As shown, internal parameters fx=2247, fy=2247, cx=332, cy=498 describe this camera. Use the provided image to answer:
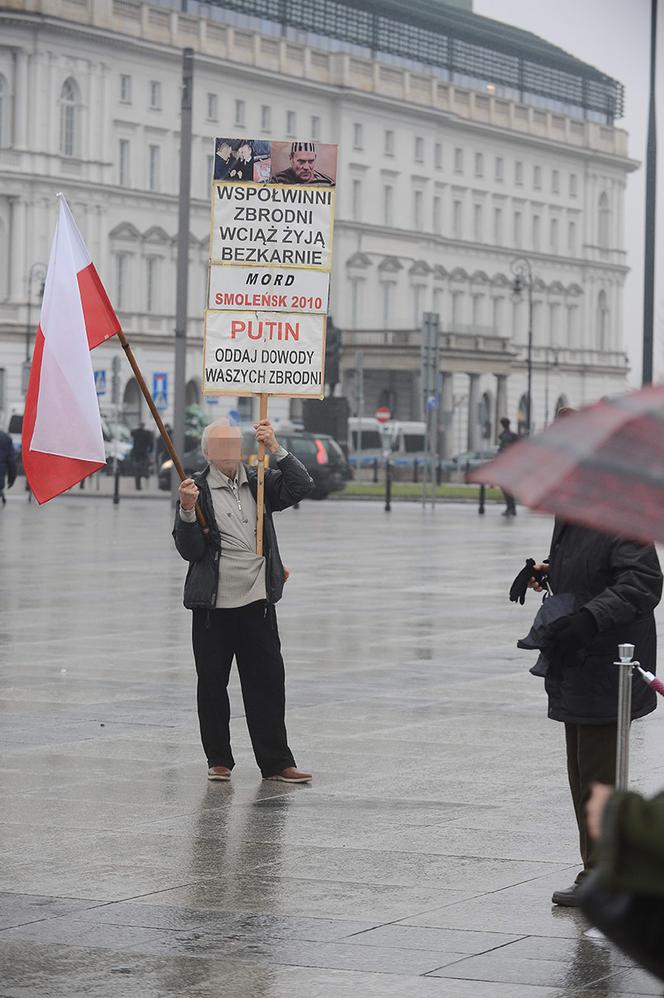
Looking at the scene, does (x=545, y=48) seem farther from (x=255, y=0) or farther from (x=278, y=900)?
(x=278, y=900)

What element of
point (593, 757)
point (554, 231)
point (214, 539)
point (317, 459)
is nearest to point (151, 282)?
point (554, 231)

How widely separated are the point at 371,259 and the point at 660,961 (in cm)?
10523

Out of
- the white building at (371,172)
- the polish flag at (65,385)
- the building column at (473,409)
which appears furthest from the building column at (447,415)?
the polish flag at (65,385)

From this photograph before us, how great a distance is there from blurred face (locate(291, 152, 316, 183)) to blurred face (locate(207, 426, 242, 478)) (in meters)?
1.71

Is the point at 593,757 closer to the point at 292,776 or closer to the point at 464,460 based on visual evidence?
the point at 292,776

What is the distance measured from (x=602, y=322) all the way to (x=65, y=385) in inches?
4802

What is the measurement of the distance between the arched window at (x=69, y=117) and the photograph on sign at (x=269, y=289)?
79.4 metres

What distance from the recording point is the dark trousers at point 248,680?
9.85 metres

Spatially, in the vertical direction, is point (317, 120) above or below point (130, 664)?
above

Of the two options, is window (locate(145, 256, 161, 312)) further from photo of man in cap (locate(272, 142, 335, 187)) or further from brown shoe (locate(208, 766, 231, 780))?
brown shoe (locate(208, 766, 231, 780))

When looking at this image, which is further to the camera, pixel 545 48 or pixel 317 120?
pixel 545 48

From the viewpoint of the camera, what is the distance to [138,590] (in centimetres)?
2138

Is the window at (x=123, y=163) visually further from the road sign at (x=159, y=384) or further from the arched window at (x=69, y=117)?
the road sign at (x=159, y=384)

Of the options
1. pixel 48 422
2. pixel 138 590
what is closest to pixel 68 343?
pixel 48 422
